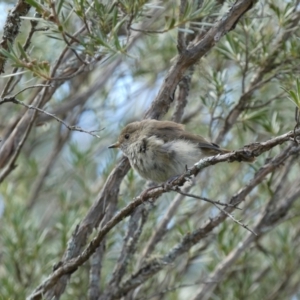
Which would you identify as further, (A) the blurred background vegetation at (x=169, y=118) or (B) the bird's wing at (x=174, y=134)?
(B) the bird's wing at (x=174, y=134)

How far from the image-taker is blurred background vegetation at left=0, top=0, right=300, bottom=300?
2.18 metres

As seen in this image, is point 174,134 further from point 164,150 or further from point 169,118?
point 169,118

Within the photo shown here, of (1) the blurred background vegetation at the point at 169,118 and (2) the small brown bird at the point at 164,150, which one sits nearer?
(1) the blurred background vegetation at the point at 169,118

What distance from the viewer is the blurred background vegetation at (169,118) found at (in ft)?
7.16

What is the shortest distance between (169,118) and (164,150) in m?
0.86

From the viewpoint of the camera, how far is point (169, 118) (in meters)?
3.46

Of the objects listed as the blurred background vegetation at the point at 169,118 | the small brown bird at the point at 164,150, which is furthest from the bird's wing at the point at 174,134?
the blurred background vegetation at the point at 169,118

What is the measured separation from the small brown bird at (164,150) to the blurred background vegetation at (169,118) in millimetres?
159

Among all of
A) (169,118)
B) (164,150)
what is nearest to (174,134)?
(164,150)

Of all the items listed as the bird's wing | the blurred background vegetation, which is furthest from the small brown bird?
the blurred background vegetation

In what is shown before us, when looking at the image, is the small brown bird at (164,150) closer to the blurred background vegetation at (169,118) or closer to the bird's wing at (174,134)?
the bird's wing at (174,134)

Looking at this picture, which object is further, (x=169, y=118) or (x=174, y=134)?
(x=169, y=118)

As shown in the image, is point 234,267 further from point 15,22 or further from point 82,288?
point 15,22

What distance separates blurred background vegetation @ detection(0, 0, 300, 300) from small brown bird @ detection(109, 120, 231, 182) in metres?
0.16
